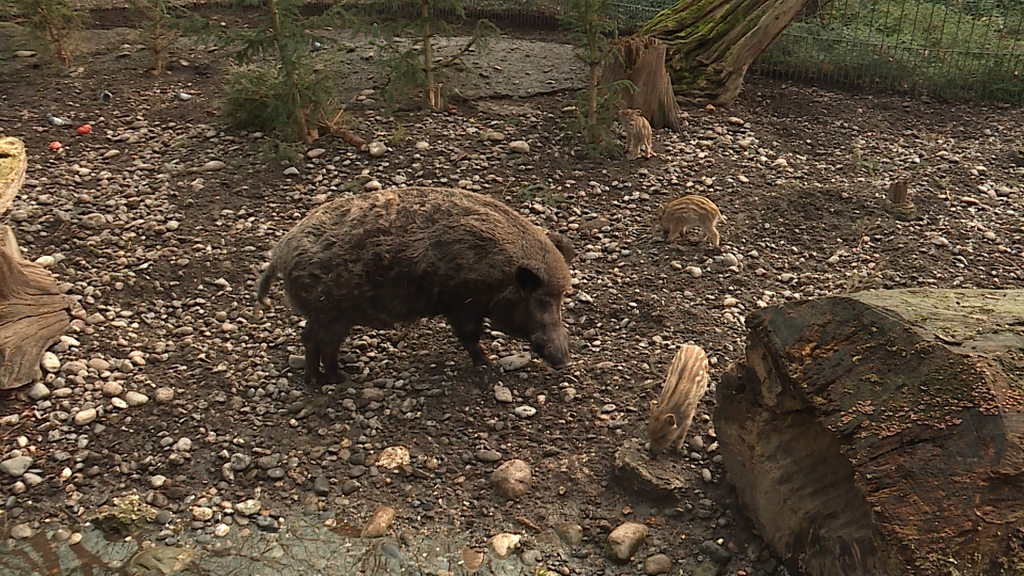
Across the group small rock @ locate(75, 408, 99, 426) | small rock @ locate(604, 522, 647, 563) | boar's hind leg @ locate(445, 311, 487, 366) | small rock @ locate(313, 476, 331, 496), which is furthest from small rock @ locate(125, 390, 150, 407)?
small rock @ locate(604, 522, 647, 563)

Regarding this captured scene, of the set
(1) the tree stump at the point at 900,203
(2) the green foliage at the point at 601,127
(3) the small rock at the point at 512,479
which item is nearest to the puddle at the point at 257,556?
(3) the small rock at the point at 512,479

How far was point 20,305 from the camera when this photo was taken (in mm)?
4898

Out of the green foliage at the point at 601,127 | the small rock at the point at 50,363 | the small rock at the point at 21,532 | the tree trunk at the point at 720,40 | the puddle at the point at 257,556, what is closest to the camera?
the puddle at the point at 257,556

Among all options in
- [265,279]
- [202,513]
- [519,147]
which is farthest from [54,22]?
[202,513]

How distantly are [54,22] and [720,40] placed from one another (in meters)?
6.33

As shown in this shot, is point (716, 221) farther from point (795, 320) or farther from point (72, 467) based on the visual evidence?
point (72, 467)

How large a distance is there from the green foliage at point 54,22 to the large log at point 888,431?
24.8 feet

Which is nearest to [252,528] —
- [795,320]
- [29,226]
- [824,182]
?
[795,320]

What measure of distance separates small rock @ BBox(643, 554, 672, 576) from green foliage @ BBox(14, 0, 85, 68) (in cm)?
759

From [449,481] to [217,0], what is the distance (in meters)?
8.23

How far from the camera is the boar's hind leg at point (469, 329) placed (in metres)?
4.64

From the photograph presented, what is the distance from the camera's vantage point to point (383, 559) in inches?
154

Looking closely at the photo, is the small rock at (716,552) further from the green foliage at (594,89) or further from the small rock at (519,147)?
the small rock at (519,147)

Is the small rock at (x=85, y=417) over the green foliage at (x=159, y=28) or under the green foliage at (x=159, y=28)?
under
